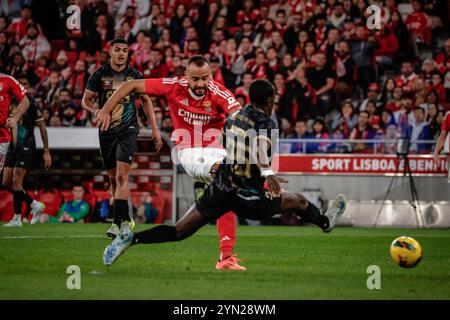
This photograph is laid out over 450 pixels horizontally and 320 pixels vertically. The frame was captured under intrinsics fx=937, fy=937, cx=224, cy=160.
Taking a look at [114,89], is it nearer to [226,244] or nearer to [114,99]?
[114,99]

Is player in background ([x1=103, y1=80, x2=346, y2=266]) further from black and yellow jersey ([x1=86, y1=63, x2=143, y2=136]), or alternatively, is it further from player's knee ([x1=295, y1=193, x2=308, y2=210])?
black and yellow jersey ([x1=86, y1=63, x2=143, y2=136])

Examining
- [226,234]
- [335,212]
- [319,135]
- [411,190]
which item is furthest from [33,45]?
[335,212]

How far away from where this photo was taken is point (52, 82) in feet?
73.6

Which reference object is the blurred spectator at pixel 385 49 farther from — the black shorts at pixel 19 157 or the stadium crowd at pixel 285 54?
the black shorts at pixel 19 157

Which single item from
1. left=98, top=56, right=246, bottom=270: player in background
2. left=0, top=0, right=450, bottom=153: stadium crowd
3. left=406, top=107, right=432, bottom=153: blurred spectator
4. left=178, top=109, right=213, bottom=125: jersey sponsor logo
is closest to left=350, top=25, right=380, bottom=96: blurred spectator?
left=0, top=0, right=450, bottom=153: stadium crowd

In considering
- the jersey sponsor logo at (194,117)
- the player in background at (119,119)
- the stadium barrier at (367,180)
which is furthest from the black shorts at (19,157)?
the jersey sponsor logo at (194,117)

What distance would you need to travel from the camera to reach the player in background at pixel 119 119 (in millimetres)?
12870

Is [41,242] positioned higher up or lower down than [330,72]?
lower down

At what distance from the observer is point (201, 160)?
9.89m

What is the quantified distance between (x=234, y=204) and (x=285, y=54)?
1326 centimetres

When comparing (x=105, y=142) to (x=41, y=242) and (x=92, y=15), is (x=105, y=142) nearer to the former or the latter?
(x=41, y=242)

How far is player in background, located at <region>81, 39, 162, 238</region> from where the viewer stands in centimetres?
1287
